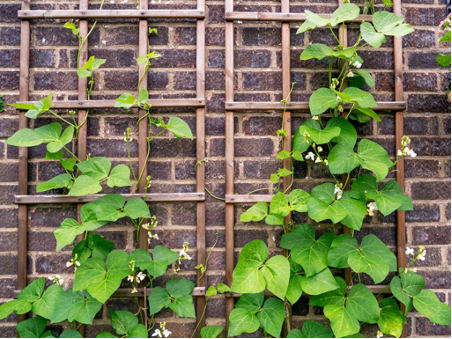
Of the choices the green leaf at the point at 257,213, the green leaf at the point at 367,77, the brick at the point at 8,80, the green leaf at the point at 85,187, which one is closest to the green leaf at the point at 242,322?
the green leaf at the point at 257,213

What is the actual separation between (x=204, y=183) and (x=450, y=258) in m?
1.15

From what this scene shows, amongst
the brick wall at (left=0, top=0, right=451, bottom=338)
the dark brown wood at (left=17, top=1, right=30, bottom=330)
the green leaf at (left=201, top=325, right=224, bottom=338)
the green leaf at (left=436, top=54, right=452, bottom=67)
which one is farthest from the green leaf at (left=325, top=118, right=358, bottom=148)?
the dark brown wood at (left=17, top=1, right=30, bottom=330)

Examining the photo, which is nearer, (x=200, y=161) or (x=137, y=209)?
(x=137, y=209)

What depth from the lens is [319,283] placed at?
1.22 m

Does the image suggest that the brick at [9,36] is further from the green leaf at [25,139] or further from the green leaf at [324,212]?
the green leaf at [324,212]

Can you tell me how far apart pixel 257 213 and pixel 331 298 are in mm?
461

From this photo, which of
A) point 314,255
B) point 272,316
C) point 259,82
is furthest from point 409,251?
point 259,82

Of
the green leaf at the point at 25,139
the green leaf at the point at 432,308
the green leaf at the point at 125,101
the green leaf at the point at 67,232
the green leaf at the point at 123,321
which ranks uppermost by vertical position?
the green leaf at the point at 125,101

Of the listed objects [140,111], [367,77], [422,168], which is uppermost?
[367,77]

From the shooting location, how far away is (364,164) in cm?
122

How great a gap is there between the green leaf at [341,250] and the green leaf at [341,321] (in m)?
0.17

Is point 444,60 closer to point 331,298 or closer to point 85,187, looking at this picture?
point 331,298

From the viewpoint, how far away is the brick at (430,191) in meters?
1.41

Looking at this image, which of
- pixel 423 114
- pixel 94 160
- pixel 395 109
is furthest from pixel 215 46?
pixel 423 114
